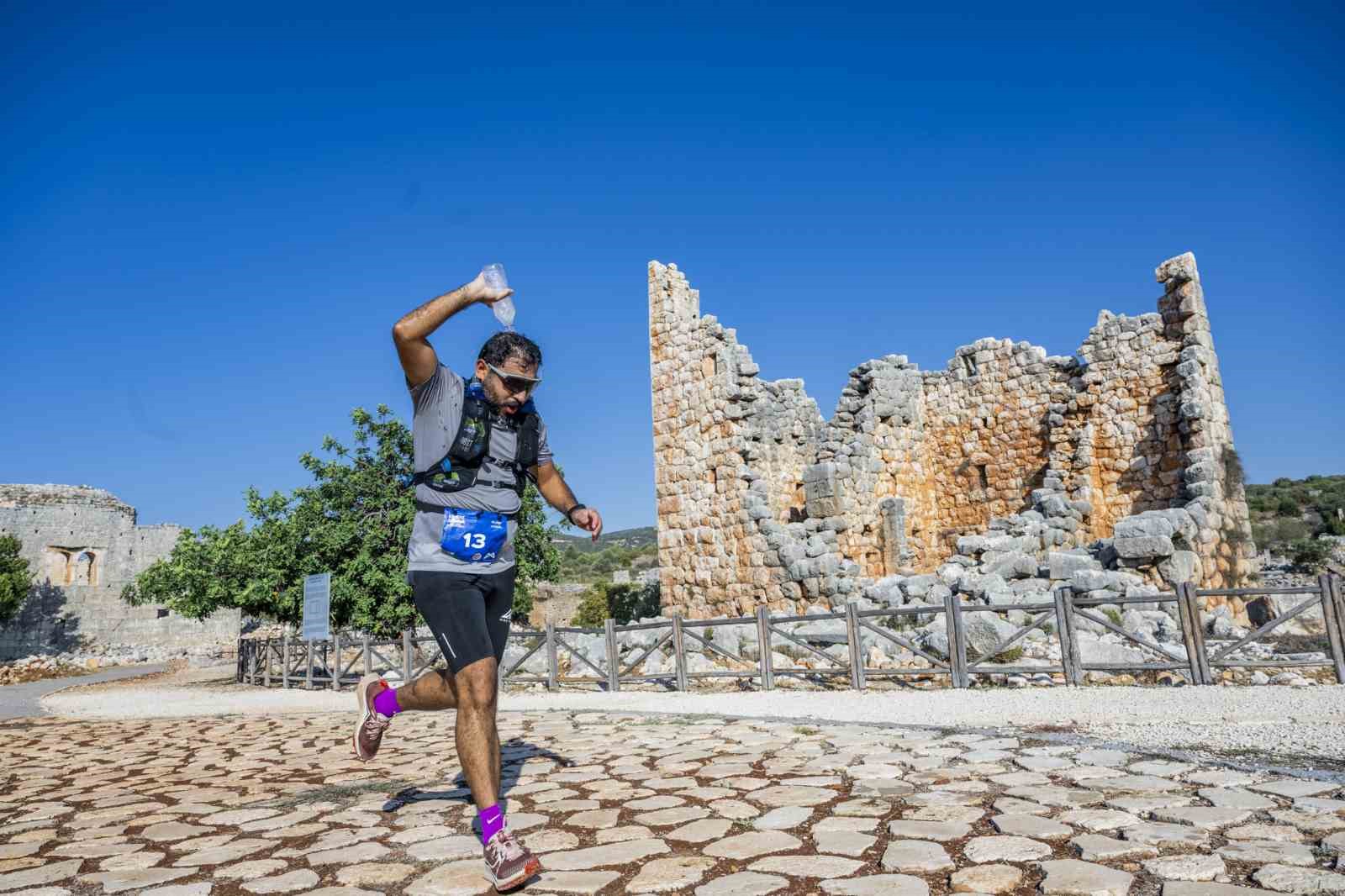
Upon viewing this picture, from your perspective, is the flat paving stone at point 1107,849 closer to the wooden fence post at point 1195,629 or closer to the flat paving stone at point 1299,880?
the flat paving stone at point 1299,880

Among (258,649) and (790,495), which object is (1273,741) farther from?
(258,649)

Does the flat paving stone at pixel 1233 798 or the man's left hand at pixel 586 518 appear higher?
the man's left hand at pixel 586 518

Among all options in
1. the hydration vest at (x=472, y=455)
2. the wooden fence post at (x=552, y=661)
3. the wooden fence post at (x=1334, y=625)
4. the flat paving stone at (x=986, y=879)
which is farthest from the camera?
the wooden fence post at (x=552, y=661)

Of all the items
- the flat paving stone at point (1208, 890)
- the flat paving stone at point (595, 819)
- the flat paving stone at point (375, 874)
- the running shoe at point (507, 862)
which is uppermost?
the running shoe at point (507, 862)

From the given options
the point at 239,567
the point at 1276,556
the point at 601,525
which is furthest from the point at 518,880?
the point at 1276,556

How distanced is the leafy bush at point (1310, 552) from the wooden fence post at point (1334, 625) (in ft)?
72.6

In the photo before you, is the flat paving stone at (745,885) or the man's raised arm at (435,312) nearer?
the flat paving stone at (745,885)

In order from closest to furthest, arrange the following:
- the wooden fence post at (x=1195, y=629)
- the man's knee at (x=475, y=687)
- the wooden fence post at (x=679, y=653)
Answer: the man's knee at (x=475, y=687)
the wooden fence post at (x=1195, y=629)
the wooden fence post at (x=679, y=653)

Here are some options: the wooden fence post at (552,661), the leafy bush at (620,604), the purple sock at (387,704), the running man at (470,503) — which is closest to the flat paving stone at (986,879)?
the running man at (470,503)

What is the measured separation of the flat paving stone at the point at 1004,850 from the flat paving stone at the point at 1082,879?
0.10 metres

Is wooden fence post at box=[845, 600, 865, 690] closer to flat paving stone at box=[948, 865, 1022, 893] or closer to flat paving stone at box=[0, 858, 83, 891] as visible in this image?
flat paving stone at box=[948, 865, 1022, 893]

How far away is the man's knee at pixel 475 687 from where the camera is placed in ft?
11.4

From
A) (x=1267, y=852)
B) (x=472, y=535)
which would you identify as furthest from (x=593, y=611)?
(x=1267, y=852)

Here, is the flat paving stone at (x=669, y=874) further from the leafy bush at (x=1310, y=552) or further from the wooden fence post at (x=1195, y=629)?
the leafy bush at (x=1310, y=552)
